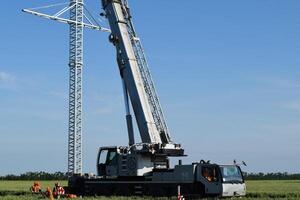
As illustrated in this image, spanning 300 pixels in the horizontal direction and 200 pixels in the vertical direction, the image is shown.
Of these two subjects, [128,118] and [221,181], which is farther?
[128,118]

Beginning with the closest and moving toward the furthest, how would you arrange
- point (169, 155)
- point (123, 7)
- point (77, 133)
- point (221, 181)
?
point (221, 181) < point (169, 155) < point (123, 7) < point (77, 133)

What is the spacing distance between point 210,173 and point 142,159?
394 cm

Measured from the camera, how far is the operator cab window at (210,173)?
3167 cm

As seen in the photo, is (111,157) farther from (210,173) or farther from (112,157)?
(210,173)

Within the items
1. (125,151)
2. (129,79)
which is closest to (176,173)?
(125,151)

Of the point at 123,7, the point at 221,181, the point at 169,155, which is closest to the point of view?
the point at 221,181

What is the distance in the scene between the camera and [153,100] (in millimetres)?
33844

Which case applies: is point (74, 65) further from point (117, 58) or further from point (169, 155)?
point (169, 155)

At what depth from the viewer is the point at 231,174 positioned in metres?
32.0

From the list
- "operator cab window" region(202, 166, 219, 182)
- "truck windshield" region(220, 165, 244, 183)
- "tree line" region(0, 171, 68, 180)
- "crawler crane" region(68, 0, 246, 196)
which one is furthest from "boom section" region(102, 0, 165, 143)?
"tree line" region(0, 171, 68, 180)

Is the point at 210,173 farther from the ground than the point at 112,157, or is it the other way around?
the point at 112,157

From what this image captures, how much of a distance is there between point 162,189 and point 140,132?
3270 mm

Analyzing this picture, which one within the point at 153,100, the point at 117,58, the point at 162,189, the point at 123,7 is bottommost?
the point at 162,189

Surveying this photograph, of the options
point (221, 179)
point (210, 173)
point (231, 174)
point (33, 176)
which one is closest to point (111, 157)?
point (210, 173)
